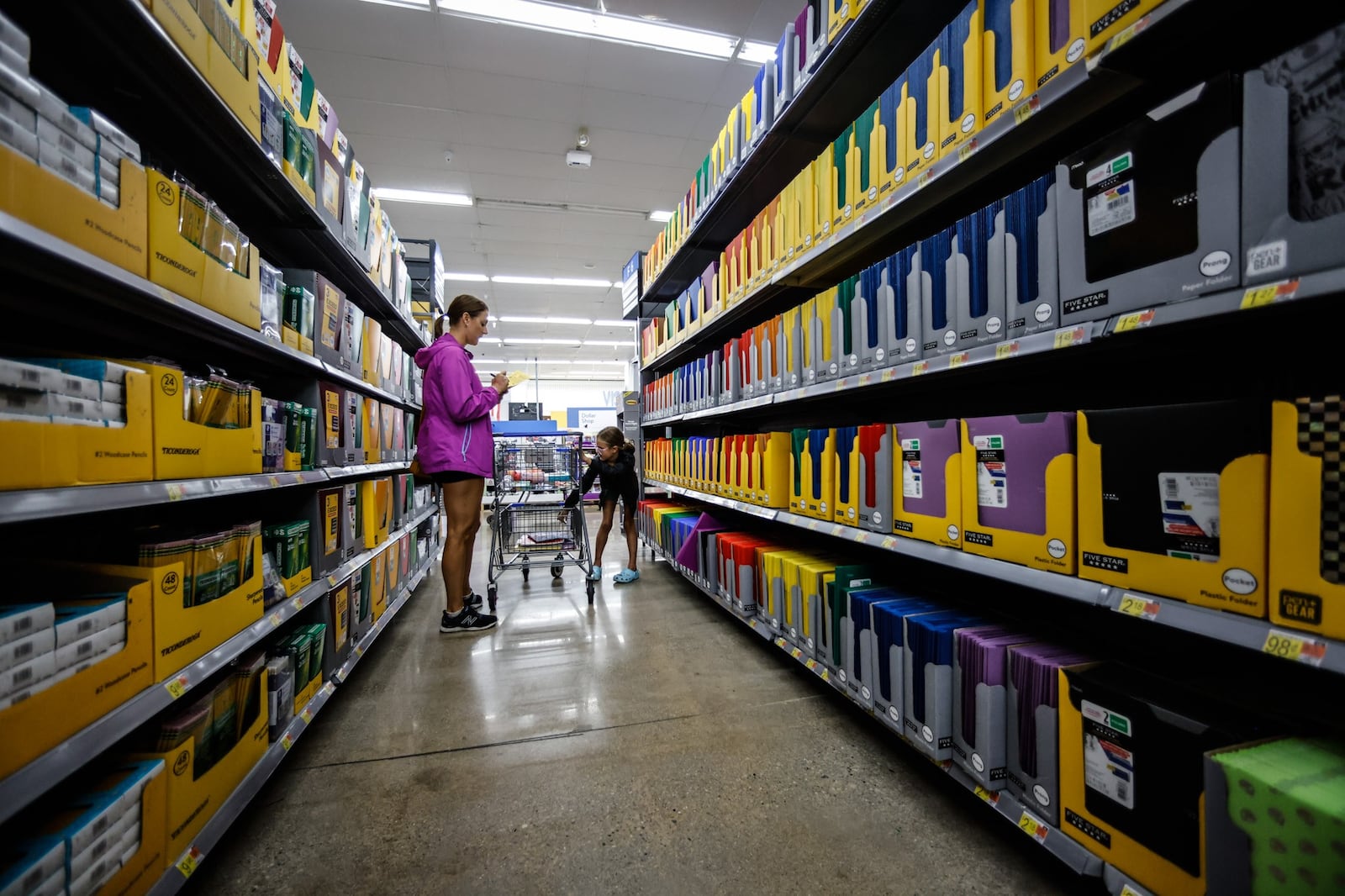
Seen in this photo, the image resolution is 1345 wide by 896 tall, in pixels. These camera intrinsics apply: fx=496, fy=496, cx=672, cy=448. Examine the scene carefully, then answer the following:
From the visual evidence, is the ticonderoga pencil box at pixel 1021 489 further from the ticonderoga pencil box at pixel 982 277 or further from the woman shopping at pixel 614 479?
the woman shopping at pixel 614 479

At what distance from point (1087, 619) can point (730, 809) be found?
3.73 ft

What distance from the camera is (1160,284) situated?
32.9 inches

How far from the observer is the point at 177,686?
3.39 feet

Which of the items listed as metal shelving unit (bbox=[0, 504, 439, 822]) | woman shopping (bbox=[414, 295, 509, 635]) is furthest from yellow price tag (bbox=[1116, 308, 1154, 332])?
woman shopping (bbox=[414, 295, 509, 635])

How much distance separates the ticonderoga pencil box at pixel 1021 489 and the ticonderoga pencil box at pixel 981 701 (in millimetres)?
217

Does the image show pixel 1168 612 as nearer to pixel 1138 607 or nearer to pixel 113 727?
pixel 1138 607

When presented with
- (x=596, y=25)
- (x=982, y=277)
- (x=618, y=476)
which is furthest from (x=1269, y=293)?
(x=596, y=25)

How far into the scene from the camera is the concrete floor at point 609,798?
3.69 ft

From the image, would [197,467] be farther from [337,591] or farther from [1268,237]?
[1268,237]

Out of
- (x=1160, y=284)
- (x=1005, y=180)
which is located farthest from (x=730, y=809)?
(x=1005, y=180)

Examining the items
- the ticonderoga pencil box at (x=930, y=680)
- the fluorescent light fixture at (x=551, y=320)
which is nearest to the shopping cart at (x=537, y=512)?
the ticonderoga pencil box at (x=930, y=680)

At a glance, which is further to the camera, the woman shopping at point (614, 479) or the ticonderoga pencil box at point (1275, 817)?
the woman shopping at point (614, 479)

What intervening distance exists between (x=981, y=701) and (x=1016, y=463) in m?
0.55

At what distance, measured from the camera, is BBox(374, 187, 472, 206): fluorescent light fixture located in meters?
5.77
